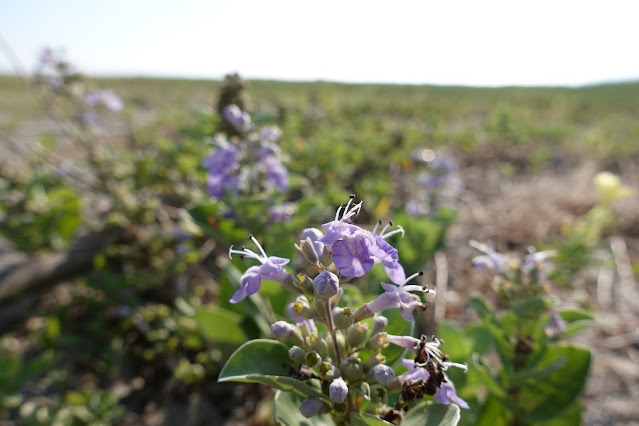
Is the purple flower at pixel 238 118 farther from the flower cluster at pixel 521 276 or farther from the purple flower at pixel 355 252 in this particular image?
the purple flower at pixel 355 252

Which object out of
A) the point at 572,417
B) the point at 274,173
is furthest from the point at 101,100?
the point at 572,417

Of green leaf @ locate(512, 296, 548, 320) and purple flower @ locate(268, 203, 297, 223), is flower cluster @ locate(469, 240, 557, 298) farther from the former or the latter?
purple flower @ locate(268, 203, 297, 223)

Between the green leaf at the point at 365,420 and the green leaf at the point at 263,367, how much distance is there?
4.4 inches

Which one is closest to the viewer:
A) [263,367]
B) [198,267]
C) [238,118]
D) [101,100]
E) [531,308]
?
[263,367]

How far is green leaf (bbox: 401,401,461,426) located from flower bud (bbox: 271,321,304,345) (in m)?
0.47

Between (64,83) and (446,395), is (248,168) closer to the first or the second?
(446,395)

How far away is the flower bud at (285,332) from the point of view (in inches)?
55.1

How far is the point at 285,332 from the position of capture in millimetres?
1403

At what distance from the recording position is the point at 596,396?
10.1ft

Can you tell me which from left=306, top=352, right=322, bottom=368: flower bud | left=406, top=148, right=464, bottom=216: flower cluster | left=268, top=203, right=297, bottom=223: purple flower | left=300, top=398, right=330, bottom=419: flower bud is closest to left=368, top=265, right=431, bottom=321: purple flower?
left=306, top=352, right=322, bottom=368: flower bud

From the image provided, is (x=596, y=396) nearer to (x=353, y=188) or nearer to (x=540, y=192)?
(x=353, y=188)

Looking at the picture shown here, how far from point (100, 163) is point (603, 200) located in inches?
230

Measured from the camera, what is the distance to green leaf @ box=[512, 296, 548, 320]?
189 centimetres

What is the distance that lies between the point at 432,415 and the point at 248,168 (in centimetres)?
181
